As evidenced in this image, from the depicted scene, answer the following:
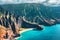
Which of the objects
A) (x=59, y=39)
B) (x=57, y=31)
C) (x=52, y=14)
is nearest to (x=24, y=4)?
(x=52, y=14)

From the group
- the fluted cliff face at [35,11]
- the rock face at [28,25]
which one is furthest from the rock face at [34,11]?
the rock face at [28,25]

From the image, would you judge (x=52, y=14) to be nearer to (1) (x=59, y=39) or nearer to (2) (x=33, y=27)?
(2) (x=33, y=27)

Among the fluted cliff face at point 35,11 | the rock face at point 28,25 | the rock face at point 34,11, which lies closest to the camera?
the rock face at point 28,25

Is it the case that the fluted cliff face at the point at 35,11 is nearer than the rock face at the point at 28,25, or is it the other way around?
the rock face at the point at 28,25

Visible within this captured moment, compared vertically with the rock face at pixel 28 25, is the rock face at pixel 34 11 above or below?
above

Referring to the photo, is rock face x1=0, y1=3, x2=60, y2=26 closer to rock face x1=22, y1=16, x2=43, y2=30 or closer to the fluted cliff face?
the fluted cliff face

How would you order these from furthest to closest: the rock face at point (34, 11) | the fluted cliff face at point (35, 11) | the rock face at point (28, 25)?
the fluted cliff face at point (35, 11) < the rock face at point (34, 11) < the rock face at point (28, 25)

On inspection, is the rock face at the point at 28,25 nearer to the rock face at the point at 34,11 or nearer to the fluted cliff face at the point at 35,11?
the rock face at the point at 34,11

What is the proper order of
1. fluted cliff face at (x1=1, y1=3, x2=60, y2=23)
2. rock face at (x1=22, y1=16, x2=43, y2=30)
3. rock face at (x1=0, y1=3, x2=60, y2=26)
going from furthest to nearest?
fluted cliff face at (x1=1, y1=3, x2=60, y2=23) → rock face at (x1=0, y1=3, x2=60, y2=26) → rock face at (x1=22, y1=16, x2=43, y2=30)

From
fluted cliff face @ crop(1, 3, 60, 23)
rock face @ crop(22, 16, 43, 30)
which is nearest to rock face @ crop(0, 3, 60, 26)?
fluted cliff face @ crop(1, 3, 60, 23)

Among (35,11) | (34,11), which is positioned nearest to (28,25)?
(34,11)

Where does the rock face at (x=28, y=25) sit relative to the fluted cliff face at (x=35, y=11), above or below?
below
